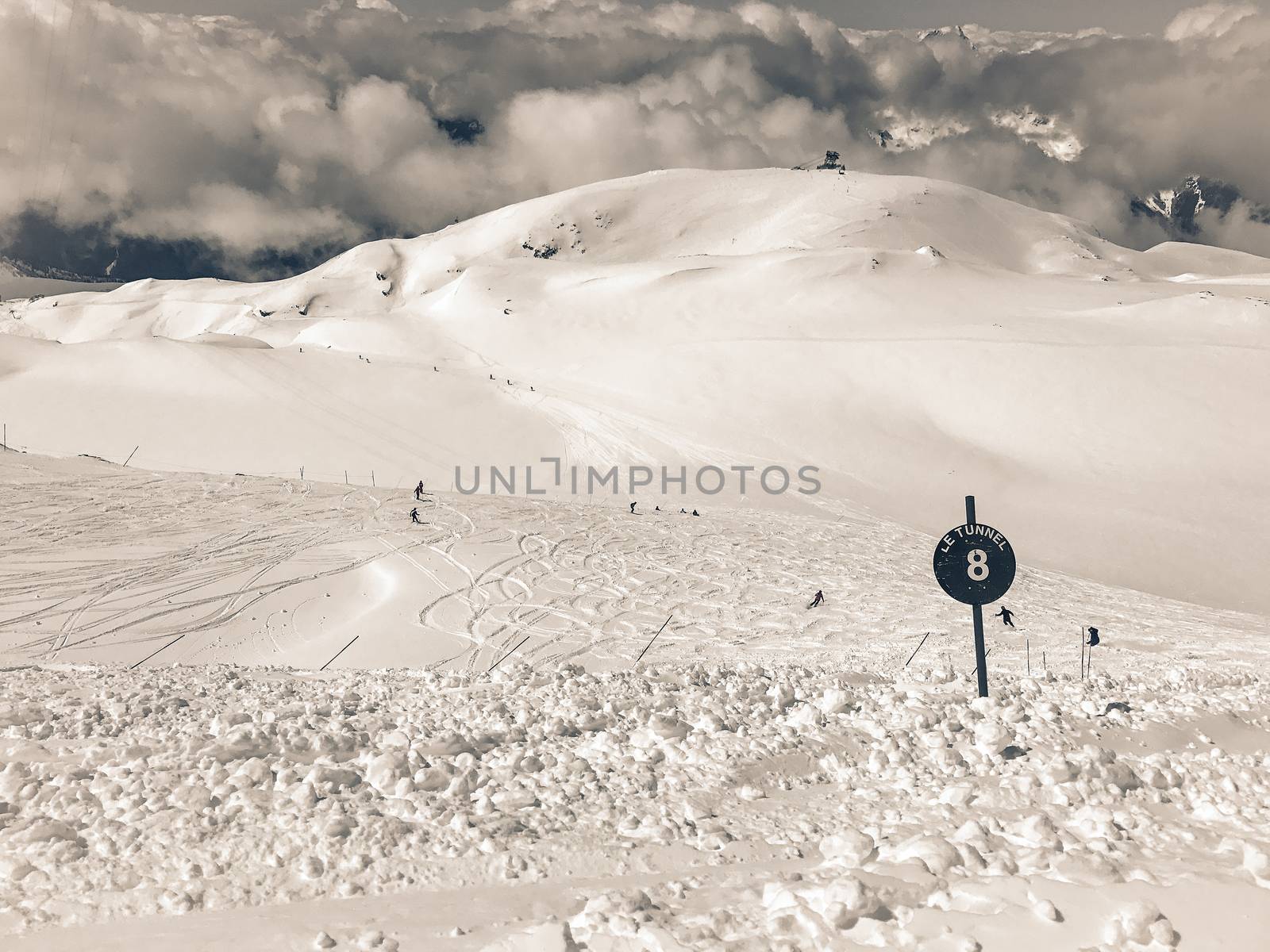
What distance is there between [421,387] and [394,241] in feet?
449

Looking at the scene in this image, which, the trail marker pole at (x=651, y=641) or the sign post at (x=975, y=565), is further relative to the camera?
the trail marker pole at (x=651, y=641)

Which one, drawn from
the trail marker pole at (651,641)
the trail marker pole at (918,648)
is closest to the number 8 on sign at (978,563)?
the trail marker pole at (918,648)

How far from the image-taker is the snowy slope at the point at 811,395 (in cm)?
3194

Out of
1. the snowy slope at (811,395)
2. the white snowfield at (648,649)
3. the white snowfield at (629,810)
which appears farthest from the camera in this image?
the snowy slope at (811,395)

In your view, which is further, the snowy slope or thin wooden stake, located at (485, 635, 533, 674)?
the snowy slope

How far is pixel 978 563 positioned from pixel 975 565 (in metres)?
0.03

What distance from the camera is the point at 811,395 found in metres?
42.3

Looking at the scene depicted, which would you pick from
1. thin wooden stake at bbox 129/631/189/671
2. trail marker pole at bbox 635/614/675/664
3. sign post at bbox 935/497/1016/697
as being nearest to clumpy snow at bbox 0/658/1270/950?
sign post at bbox 935/497/1016/697

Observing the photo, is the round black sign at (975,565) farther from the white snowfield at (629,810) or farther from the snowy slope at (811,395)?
the snowy slope at (811,395)

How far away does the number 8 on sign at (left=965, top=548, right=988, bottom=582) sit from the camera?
307 inches

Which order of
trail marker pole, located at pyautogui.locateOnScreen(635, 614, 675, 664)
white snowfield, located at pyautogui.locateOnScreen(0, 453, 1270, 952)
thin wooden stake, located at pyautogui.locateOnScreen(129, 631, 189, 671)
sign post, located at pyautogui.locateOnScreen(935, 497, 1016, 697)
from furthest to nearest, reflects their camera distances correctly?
trail marker pole, located at pyautogui.locateOnScreen(635, 614, 675, 664) < thin wooden stake, located at pyautogui.locateOnScreen(129, 631, 189, 671) < sign post, located at pyautogui.locateOnScreen(935, 497, 1016, 697) < white snowfield, located at pyautogui.locateOnScreen(0, 453, 1270, 952)

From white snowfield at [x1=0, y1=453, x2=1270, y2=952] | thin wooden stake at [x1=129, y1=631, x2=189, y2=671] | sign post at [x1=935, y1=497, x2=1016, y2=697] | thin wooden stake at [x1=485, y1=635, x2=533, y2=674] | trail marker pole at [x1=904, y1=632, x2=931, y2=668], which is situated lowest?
trail marker pole at [x1=904, y1=632, x2=931, y2=668]

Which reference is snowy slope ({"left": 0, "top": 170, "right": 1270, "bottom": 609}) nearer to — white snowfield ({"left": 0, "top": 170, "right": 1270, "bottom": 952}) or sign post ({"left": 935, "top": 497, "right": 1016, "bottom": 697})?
white snowfield ({"left": 0, "top": 170, "right": 1270, "bottom": 952})

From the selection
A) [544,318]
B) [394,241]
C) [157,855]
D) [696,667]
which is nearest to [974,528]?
[696,667]
